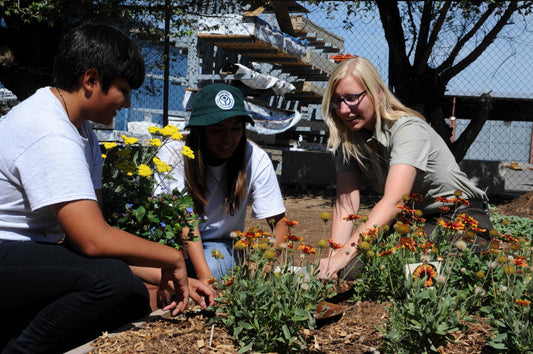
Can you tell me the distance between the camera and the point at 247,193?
3113 millimetres

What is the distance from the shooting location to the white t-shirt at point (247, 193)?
10.1ft

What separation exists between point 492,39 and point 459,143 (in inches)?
67.5

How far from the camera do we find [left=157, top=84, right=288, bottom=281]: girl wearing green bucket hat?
2742 millimetres

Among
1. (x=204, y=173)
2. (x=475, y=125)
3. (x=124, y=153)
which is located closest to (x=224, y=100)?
(x=204, y=173)

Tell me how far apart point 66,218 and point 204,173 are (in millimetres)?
1171

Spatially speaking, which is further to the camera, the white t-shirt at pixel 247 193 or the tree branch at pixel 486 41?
the tree branch at pixel 486 41

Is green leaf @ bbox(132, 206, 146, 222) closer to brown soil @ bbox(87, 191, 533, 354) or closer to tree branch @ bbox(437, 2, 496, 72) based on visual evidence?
brown soil @ bbox(87, 191, 533, 354)

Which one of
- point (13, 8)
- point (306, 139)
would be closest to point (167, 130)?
point (13, 8)

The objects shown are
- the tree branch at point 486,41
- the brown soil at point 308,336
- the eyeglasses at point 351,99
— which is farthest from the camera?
the tree branch at point 486,41

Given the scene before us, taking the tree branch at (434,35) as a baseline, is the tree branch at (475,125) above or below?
below

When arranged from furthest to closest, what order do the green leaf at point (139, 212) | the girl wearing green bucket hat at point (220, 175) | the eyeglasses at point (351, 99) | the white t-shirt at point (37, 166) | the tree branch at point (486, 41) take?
the tree branch at point (486, 41) → the eyeglasses at point (351, 99) → the girl wearing green bucket hat at point (220, 175) → the green leaf at point (139, 212) → the white t-shirt at point (37, 166)

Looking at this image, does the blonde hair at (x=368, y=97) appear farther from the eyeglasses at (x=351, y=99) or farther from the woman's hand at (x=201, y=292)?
the woman's hand at (x=201, y=292)

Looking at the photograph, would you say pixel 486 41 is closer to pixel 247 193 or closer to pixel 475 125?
pixel 475 125

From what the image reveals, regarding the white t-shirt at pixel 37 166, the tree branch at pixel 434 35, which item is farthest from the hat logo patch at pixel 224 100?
the tree branch at pixel 434 35
